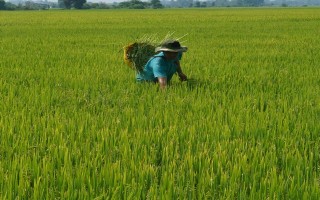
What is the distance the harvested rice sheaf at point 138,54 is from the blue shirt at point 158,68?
15cm

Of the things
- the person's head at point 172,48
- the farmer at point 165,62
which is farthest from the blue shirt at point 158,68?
the person's head at point 172,48

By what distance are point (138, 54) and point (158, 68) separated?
2.66ft

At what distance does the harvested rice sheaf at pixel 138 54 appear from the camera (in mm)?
5611

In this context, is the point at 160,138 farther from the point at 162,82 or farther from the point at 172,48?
the point at 172,48

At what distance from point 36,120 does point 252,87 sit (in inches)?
102

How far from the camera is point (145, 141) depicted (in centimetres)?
293

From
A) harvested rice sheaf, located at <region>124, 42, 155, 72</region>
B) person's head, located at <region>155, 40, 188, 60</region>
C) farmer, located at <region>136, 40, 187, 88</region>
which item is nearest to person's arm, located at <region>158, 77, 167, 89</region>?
farmer, located at <region>136, 40, 187, 88</region>

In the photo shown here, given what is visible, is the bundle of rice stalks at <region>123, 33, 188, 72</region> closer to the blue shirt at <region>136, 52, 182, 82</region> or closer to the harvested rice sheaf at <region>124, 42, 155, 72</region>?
the harvested rice sheaf at <region>124, 42, 155, 72</region>

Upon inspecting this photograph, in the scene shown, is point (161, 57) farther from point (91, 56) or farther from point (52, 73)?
point (91, 56)

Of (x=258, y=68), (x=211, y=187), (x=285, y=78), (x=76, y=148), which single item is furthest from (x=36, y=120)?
(x=258, y=68)

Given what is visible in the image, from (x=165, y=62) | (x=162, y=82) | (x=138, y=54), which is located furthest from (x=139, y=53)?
(x=162, y=82)

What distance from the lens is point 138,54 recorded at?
5.62 meters

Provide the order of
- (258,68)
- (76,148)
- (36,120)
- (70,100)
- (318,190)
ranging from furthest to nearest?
(258,68)
(70,100)
(36,120)
(76,148)
(318,190)

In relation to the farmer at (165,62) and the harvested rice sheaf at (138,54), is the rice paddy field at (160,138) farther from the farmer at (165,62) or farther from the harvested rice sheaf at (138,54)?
the harvested rice sheaf at (138,54)
